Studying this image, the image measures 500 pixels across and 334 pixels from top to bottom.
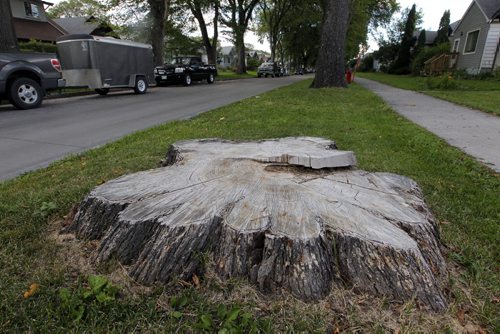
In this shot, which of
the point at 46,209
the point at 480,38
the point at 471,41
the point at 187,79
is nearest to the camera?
the point at 46,209

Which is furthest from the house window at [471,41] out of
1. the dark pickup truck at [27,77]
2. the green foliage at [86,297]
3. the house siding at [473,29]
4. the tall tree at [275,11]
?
the green foliage at [86,297]

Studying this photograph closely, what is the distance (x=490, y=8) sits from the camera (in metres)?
21.8

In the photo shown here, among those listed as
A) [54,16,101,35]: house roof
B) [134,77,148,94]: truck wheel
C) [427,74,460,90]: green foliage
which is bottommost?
[134,77,148,94]: truck wheel

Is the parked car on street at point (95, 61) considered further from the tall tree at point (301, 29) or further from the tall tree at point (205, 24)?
the tall tree at point (301, 29)

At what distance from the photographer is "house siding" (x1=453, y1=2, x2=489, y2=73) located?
853 inches

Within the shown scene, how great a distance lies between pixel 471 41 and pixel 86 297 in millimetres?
29247

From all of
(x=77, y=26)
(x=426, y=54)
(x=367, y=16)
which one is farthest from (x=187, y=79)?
(x=77, y=26)

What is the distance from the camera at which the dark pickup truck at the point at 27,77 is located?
892 cm

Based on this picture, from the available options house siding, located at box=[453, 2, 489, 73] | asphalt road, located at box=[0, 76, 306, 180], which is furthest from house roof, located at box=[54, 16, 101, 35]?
house siding, located at box=[453, 2, 489, 73]

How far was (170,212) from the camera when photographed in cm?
185

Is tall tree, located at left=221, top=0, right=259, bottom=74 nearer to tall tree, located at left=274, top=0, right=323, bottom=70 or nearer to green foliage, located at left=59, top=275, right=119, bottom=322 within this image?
tall tree, located at left=274, top=0, right=323, bottom=70

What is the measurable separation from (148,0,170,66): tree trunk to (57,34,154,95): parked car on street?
6459 millimetres

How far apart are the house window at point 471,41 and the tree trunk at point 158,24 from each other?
20819 millimetres

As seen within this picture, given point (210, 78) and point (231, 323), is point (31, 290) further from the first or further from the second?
point (210, 78)
